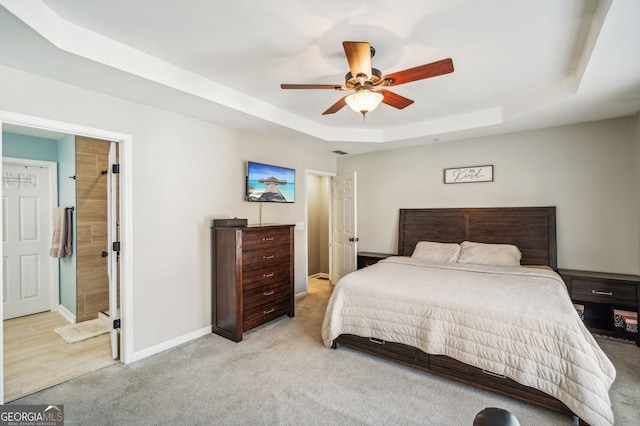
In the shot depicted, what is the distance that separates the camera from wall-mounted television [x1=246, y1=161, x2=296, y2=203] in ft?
13.0

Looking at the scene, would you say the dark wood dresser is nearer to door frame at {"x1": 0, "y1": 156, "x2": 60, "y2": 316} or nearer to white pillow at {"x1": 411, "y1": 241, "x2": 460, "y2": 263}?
white pillow at {"x1": 411, "y1": 241, "x2": 460, "y2": 263}

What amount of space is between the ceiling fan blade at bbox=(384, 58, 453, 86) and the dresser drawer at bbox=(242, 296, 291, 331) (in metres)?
2.76

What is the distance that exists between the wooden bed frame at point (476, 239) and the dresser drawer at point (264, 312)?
981 mm

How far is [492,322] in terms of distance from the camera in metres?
2.29

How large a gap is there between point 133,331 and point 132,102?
219cm

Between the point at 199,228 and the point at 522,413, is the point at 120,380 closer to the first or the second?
the point at 199,228

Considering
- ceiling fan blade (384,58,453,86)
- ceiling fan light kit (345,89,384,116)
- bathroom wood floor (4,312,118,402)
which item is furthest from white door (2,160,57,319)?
ceiling fan blade (384,58,453,86)

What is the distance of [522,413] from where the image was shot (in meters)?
2.11

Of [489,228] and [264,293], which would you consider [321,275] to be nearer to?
[264,293]

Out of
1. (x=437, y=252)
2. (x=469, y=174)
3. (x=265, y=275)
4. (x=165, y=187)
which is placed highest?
(x=469, y=174)

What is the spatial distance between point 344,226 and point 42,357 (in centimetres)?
409

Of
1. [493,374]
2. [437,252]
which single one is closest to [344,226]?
[437,252]

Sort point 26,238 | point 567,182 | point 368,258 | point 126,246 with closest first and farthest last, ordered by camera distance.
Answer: point 126,246
point 567,182
point 26,238
point 368,258

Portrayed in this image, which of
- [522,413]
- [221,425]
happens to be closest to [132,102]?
[221,425]
